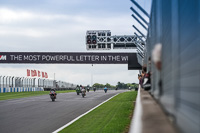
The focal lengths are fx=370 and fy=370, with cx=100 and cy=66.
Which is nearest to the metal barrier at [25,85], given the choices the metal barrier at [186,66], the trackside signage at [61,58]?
the trackside signage at [61,58]

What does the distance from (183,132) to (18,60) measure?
54500mm

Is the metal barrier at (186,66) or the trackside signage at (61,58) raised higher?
the trackside signage at (61,58)

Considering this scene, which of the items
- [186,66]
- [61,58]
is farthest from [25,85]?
[186,66]

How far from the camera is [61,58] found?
55500 millimetres

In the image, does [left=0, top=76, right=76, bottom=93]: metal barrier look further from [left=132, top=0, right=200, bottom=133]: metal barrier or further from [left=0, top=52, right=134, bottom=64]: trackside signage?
[left=132, top=0, right=200, bottom=133]: metal barrier

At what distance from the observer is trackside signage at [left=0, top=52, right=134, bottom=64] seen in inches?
2158

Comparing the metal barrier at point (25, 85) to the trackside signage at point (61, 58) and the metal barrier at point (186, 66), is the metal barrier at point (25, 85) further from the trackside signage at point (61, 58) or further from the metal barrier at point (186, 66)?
the metal barrier at point (186, 66)

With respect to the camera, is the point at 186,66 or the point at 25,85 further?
the point at 25,85

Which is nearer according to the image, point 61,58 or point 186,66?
point 186,66

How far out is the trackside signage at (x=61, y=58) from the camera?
180ft

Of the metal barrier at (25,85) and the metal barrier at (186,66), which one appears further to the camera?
the metal barrier at (25,85)

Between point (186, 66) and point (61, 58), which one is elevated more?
point (61, 58)

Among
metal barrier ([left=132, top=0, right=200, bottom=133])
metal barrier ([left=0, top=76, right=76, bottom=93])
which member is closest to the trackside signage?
metal barrier ([left=0, top=76, right=76, bottom=93])

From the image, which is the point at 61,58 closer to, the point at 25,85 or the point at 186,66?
the point at 25,85
